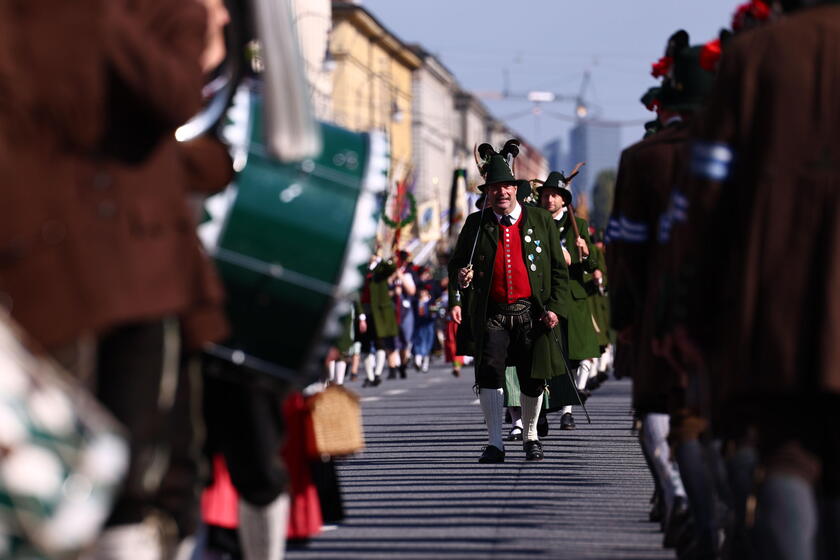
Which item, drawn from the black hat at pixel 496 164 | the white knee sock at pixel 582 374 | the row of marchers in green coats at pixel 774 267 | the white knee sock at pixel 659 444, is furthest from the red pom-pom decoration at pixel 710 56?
the white knee sock at pixel 582 374

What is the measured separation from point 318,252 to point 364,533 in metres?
3.53

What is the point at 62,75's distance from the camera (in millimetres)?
3906

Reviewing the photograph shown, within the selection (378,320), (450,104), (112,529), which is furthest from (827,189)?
(450,104)

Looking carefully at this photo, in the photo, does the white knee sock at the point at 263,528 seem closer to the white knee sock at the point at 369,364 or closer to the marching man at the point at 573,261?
the marching man at the point at 573,261

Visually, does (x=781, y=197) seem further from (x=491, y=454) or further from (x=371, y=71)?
(x=371, y=71)

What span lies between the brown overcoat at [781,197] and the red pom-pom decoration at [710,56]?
2260 millimetres

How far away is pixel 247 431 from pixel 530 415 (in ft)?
23.3

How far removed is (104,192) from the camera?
4.04 meters

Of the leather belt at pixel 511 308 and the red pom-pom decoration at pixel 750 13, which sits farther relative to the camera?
the leather belt at pixel 511 308

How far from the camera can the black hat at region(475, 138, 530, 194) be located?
40.3ft

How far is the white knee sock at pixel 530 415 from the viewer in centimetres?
1234

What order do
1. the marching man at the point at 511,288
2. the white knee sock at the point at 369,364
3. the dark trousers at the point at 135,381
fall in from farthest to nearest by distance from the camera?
the white knee sock at the point at 369,364
the marching man at the point at 511,288
the dark trousers at the point at 135,381

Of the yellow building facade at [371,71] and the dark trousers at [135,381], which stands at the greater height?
the yellow building facade at [371,71]

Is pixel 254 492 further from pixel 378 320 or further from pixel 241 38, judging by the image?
pixel 378 320
